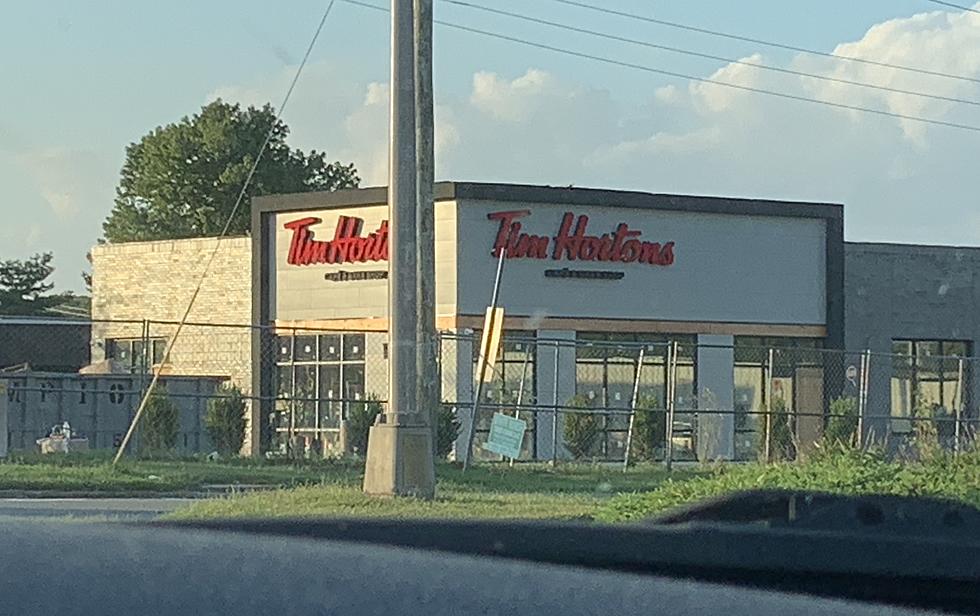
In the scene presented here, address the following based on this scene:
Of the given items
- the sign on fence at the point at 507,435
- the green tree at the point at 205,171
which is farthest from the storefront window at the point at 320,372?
the green tree at the point at 205,171

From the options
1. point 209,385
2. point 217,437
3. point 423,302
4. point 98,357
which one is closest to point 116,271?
point 98,357

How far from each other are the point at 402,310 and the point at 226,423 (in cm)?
1493

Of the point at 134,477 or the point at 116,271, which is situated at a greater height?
the point at 116,271

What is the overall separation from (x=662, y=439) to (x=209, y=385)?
9443mm

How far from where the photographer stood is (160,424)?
1046 inches

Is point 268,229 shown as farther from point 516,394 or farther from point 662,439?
point 662,439

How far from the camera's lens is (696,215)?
34.9m

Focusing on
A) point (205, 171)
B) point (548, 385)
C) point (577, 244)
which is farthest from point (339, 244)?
point (205, 171)

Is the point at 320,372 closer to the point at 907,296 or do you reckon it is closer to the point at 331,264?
the point at 331,264

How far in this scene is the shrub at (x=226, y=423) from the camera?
2806 centimetres

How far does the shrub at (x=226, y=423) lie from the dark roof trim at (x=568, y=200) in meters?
6.77

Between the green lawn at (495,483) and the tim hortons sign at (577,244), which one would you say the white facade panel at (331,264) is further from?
the green lawn at (495,483)

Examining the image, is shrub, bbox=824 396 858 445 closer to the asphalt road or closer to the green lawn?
the green lawn

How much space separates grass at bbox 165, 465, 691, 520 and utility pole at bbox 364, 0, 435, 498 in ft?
1.07
